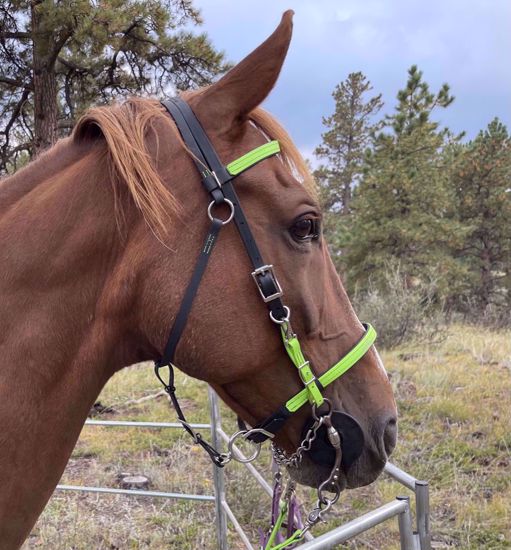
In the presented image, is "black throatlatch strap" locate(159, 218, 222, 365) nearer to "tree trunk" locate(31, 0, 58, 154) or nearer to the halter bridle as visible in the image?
the halter bridle

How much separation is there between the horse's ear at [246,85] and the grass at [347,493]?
266 cm

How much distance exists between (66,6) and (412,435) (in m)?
6.52

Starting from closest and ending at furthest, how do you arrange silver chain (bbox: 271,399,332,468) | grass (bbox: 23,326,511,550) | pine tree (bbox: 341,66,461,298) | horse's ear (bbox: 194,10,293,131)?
horse's ear (bbox: 194,10,293,131), silver chain (bbox: 271,399,332,468), grass (bbox: 23,326,511,550), pine tree (bbox: 341,66,461,298)

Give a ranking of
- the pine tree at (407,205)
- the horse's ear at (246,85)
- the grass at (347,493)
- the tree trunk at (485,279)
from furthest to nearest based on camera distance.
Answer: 1. the tree trunk at (485,279)
2. the pine tree at (407,205)
3. the grass at (347,493)
4. the horse's ear at (246,85)

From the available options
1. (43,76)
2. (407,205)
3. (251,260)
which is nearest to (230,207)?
(251,260)

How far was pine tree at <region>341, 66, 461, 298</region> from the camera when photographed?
516 inches

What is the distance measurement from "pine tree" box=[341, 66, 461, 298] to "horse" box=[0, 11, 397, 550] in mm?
11533

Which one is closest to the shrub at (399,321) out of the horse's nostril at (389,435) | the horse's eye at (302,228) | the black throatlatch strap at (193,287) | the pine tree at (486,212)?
the horse's nostril at (389,435)

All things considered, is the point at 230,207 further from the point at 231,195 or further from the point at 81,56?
the point at 81,56

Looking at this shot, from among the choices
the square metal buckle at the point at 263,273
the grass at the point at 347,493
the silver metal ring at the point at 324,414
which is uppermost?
the square metal buckle at the point at 263,273

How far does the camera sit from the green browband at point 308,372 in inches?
48.7

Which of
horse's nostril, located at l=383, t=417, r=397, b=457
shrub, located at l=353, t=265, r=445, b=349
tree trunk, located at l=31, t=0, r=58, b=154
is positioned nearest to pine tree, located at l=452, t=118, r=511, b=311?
shrub, located at l=353, t=265, r=445, b=349

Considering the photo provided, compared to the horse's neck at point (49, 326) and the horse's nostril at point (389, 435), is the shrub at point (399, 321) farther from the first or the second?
the horse's neck at point (49, 326)

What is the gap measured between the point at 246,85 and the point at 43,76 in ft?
22.8
